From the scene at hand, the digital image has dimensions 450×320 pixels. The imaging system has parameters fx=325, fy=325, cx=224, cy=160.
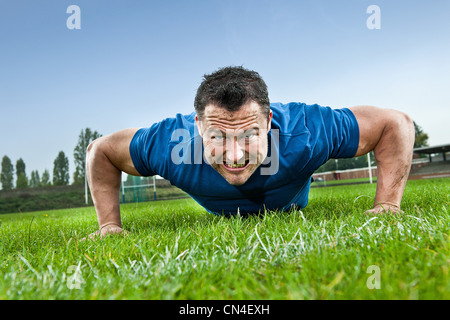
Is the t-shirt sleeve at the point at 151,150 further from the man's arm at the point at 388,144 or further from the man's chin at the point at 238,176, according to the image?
the man's arm at the point at 388,144

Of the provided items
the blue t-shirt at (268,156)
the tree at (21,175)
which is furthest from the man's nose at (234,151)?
the tree at (21,175)

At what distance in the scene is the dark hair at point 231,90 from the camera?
2369 mm

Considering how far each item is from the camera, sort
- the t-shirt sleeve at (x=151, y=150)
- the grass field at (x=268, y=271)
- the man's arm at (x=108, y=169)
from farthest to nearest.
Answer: the man's arm at (x=108, y=169) < the t-shirt sleeve at (x=151, y=150) < the grass field at (x=268, y=271)

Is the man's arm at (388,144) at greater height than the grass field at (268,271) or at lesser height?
greater

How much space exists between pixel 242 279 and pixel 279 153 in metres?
1.53

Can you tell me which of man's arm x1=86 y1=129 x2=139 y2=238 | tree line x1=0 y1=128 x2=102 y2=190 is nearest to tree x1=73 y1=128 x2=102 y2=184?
tree line x1=0 y1=128 x2=102 y2=190

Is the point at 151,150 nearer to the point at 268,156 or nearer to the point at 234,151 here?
the point at 234,151

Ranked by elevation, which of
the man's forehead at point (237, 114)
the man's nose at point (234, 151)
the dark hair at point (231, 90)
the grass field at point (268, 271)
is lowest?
the grass field at point (268, 271)

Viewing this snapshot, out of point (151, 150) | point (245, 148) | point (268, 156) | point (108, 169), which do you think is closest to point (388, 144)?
point (268, 156)

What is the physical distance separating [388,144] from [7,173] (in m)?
75.2

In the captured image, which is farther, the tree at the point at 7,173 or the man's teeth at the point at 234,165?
the tree at the point at 7,173

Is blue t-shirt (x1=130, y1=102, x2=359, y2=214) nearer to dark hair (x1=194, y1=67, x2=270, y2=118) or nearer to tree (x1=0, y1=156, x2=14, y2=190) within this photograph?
dark hair (x1=194, y1=67, x2=270, y2=118)

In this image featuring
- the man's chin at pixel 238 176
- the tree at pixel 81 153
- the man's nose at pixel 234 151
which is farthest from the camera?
the tree at pixel 81 153

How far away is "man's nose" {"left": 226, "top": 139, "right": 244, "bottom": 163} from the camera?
2309mm
